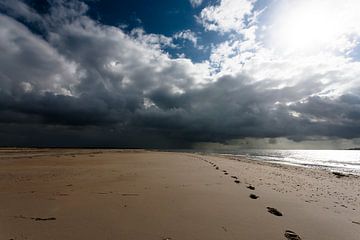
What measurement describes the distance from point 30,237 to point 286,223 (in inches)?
184

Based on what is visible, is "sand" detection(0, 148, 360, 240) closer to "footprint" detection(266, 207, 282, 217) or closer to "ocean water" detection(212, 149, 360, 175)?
"footprint" detection(266, 207, 282, 217)

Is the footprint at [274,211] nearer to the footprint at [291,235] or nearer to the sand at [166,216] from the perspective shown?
the sand at [166,216]

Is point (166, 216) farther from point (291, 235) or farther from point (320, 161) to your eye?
point (320, 161)

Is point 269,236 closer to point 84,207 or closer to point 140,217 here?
point 140,217

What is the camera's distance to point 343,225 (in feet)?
17.7

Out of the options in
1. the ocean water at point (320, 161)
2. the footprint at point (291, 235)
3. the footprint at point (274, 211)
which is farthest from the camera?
the ocean water at point (320, 161)

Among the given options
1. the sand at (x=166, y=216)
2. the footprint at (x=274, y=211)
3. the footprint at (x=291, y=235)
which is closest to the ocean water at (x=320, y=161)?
the sand at (x=166, y=216)

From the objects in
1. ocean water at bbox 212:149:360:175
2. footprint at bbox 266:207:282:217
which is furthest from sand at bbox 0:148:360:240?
ocean water at bbox 212:149:360:175

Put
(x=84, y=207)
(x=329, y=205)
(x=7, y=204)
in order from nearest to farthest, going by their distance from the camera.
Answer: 1. (x=84, y=207)
2. (x=7, y=204)
3. (x=329, y=205)

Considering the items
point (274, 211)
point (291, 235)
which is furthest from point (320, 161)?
point (291, 235)

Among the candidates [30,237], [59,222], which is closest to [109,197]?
[59,222]

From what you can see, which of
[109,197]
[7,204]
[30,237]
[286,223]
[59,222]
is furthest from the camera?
[109,197]

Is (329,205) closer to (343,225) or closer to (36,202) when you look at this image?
(343,225)

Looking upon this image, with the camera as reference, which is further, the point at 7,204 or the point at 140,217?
the point at 7,204
